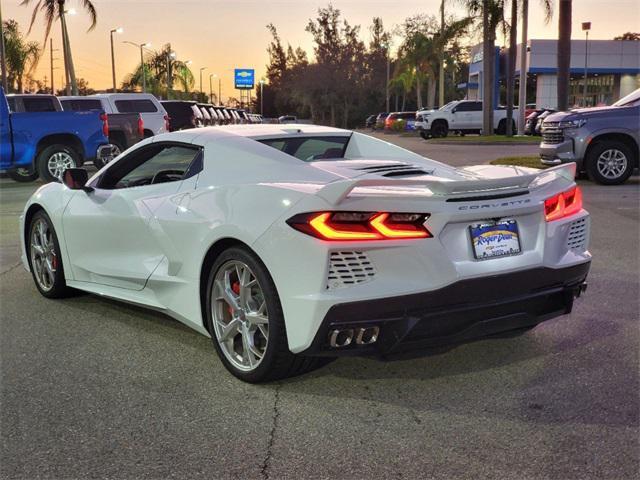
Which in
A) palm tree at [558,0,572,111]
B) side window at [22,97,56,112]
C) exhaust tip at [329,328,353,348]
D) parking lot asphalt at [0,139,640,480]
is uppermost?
palm tree at [558,0,572,111]

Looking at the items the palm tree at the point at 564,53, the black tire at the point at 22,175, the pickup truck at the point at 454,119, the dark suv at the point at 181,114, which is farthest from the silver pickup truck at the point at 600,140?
the pickup truck at the point at 454,119

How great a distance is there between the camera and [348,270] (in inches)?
143

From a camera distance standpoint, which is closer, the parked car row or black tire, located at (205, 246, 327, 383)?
black tire, located at (205, 246, 327, 383)

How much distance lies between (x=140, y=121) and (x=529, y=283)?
18.0m

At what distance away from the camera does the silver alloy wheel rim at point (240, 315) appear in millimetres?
4105

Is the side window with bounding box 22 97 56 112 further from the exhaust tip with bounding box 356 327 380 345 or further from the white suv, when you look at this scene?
the exhaust tip with bounding box 356 327 380 345

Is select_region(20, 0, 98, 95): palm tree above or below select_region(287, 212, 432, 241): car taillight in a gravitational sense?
above

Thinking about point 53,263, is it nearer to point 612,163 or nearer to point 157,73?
point 612,163

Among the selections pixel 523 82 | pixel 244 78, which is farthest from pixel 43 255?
pixel 244 78

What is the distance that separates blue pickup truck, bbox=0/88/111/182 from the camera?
1591 cm

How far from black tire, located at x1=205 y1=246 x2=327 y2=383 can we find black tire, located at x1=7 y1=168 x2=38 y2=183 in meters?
14.8

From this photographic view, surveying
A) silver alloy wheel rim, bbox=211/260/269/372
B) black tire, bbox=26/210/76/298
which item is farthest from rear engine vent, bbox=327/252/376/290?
black tire, bbox=26/210/76/298

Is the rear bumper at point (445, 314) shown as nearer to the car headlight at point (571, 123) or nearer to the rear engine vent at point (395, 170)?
the rear engine vent at point (395, 170)

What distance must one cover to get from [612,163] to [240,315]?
11883mm
